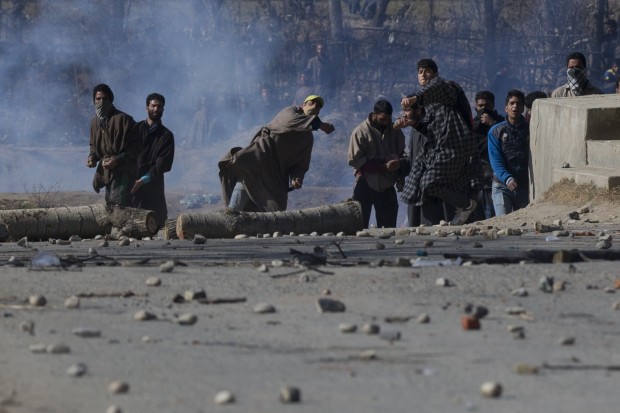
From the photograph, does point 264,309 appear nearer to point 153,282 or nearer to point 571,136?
point 153,282

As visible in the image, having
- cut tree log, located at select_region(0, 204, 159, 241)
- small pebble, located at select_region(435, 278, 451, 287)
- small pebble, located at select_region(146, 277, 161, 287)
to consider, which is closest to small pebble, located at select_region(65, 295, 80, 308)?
small pebble, located at select_region(146, 277, 161, 287)

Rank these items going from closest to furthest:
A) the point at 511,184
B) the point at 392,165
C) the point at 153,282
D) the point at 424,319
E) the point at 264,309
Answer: the point at 424,319 < the point at 264,309 < the point at 153,282 < the point at 511,184 < the point at 392,165

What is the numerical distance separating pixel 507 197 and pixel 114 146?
3524 mm

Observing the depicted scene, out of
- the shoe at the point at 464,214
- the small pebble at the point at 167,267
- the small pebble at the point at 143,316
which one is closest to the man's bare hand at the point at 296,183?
the shoe at the point at 464,214

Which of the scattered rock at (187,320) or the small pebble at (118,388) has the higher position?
the scattered rock at (187,320)

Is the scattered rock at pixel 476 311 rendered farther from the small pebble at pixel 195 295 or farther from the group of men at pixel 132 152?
the group of men at pixel 132 152

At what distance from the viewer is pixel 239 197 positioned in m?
12.9

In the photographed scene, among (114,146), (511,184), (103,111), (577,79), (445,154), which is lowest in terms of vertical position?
(511,184)

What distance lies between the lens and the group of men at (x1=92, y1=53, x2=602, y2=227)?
1229 cm

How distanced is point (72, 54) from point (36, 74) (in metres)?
0.85

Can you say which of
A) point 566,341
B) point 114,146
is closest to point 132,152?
point 114,146

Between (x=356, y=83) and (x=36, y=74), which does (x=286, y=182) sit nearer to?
(x=356, y=83)

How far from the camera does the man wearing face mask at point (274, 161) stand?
507 inches

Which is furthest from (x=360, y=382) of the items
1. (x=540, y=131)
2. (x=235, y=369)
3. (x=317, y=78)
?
(x=317, y=78)
